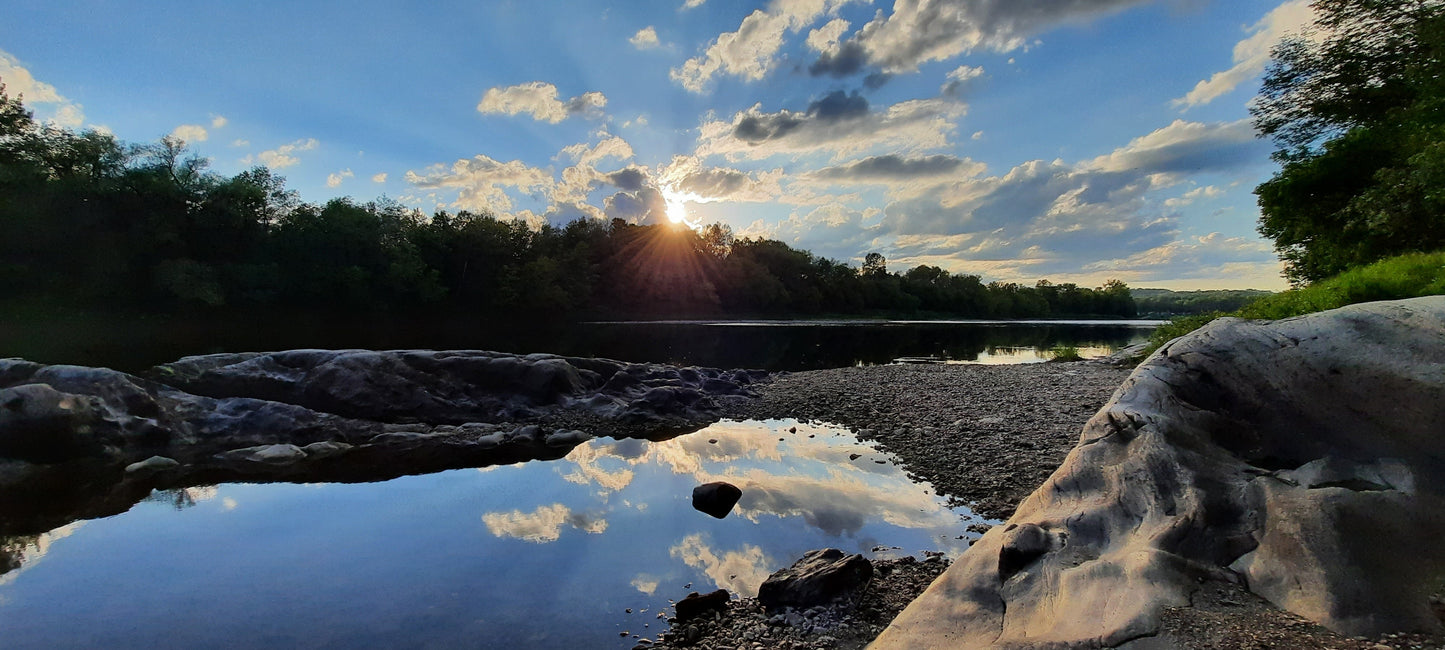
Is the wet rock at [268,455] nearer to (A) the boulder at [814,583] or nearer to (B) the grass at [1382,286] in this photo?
(A) the boulder at [814,583]

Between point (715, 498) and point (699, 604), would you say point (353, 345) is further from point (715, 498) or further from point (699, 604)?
point (699, 604)

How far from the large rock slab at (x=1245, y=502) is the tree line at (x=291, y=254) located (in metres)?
73.7

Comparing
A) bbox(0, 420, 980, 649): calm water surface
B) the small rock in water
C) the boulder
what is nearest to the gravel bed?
bbox(0, 420, 980, 649): calm water surface

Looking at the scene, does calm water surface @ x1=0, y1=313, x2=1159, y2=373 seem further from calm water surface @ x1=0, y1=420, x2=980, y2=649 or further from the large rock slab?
the large rock slab

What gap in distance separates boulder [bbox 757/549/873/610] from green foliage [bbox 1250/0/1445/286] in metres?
26.8

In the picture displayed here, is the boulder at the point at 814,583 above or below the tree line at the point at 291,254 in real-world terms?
below

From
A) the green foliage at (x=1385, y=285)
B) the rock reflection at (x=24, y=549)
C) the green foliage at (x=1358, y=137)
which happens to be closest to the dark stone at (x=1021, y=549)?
the rock reflection at (x=24, y=549)

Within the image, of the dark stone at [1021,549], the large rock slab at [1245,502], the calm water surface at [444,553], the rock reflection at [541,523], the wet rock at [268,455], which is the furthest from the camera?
the wet rock at [268,455]

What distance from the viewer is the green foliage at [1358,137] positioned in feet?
72.9

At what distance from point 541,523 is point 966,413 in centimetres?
1332

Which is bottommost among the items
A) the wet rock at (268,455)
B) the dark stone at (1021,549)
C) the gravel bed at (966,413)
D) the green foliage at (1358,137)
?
the gravel bed at (966,413)

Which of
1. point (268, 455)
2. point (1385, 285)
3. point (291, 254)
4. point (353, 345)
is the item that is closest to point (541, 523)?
point (268, 455)

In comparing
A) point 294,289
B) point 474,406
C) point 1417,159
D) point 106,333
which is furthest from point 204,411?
point 294,289

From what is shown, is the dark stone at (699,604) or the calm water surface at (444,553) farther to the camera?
the dark stone at (699,604)
